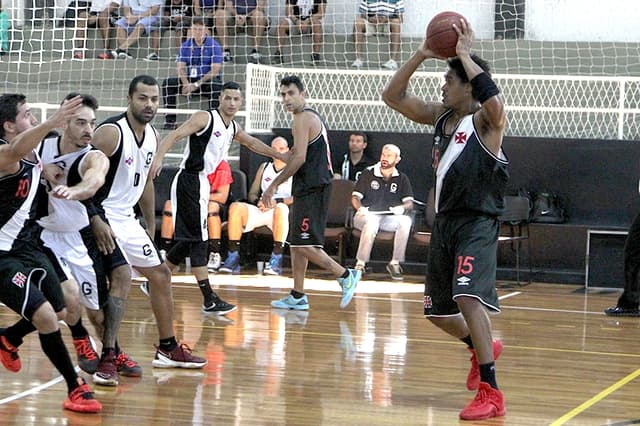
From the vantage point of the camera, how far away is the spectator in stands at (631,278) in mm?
9266

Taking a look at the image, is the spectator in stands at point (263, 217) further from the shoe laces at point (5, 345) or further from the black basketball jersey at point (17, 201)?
the black basketball jersey at point (17, 201)

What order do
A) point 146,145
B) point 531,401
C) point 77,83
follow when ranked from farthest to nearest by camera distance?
1. point 77,83
2. point 146,145
3. point 531,401

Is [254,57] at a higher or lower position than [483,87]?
higher

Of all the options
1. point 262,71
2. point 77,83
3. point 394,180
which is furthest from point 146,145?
point 77,83

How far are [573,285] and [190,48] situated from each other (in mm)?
5320

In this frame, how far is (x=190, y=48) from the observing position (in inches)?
529

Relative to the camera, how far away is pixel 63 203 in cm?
611

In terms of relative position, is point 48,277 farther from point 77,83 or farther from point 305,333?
point 77,83

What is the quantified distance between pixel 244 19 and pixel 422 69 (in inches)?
93.7

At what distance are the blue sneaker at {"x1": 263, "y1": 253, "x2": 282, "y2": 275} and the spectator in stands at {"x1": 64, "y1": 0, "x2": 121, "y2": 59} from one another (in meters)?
4.35

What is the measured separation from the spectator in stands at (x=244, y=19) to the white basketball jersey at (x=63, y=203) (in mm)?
8054

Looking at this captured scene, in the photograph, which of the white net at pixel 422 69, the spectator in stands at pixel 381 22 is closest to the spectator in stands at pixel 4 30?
the white net at pixel 422 69

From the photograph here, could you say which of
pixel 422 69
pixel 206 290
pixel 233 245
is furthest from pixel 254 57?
pixel 206 290

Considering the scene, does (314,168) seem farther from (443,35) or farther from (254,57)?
(254,57)
